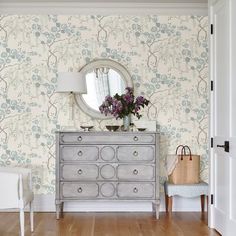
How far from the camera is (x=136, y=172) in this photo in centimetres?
504

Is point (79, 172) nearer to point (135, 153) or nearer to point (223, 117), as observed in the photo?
point (135, 153)

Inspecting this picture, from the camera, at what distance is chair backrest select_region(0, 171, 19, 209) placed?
12.8 feet

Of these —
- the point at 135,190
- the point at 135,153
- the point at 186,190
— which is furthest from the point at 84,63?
the point at 186,190

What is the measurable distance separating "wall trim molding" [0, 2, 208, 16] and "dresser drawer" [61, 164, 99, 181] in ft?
6.69

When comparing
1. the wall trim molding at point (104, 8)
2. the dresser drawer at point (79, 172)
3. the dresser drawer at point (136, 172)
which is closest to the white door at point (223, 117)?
the dresser drawer at point (136, 172)

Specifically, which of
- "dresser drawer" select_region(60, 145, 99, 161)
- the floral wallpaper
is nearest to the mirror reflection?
the floral wallpaper

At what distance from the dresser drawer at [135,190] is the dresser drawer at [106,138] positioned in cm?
51

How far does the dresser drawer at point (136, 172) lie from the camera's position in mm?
5027

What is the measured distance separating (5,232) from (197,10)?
364cm

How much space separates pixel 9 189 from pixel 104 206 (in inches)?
70.8

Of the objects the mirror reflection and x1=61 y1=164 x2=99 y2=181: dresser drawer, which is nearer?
x1=61 y1=164 x2=99 y2=181: dresser drawer

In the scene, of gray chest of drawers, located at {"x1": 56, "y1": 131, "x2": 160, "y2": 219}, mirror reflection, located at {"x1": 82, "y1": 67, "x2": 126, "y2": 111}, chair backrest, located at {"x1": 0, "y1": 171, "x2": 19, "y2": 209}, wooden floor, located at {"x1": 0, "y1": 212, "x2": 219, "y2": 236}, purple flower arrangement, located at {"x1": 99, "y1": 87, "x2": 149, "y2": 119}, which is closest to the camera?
chair backrest, located at {"x1": 0, "y1": 171, "x2": 19, "y2": 209}

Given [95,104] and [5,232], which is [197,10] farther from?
[5,232]

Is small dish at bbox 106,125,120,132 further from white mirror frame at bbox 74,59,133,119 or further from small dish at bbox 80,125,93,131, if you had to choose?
white mirror frame at bbox 74,59,133,119
